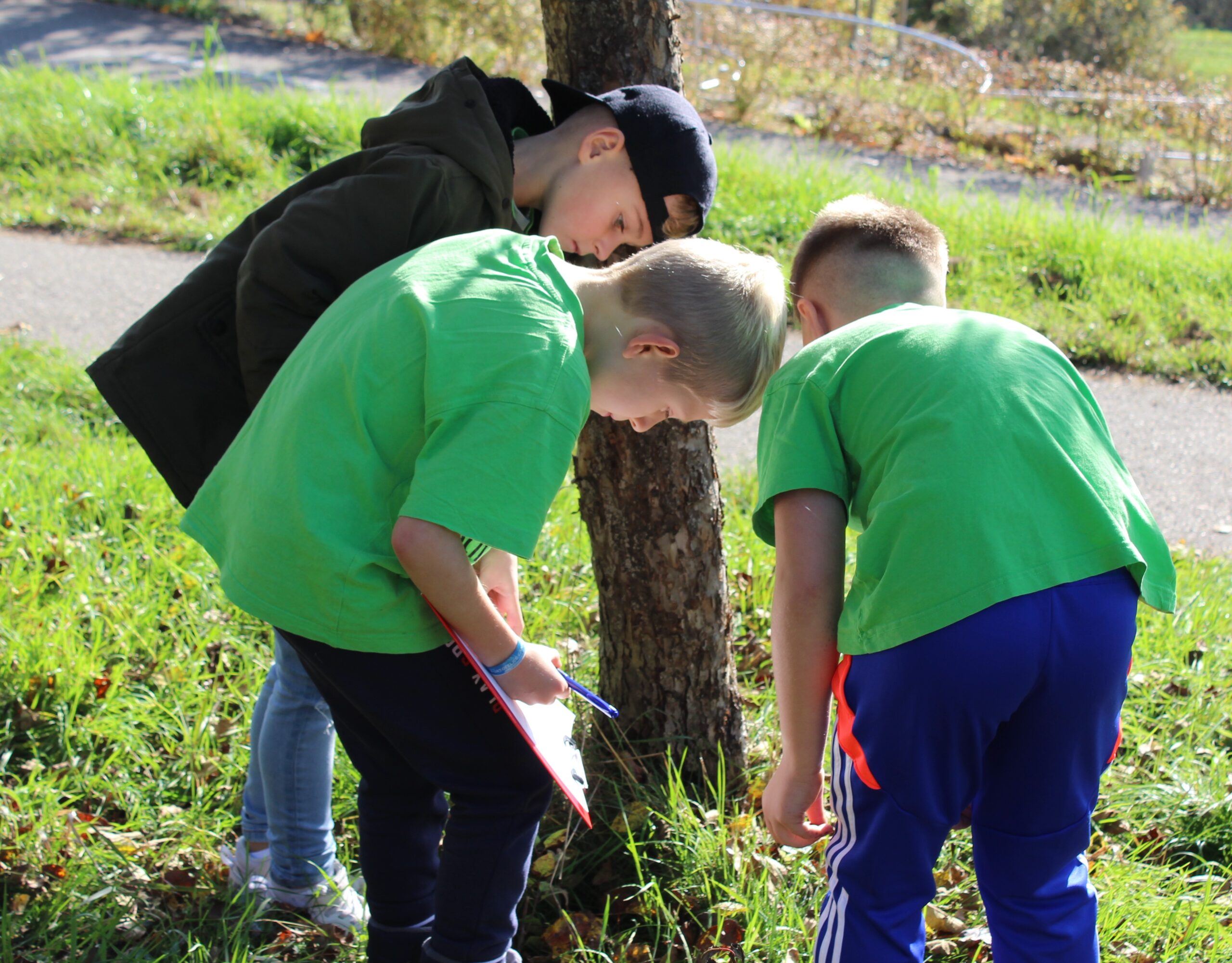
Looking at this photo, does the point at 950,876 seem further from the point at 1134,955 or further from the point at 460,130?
the point at 460,130

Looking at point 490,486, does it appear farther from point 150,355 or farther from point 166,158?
point 166,158

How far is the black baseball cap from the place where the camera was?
2.12 metres

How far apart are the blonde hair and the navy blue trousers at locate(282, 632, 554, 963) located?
2.07 feet

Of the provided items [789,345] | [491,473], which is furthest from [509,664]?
[789,345]

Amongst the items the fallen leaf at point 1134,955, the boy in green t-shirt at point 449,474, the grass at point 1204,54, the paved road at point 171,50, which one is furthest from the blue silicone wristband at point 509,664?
the grass at point 1204,54

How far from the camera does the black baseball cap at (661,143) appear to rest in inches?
83.7

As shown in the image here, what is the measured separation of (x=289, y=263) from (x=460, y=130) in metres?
0.41

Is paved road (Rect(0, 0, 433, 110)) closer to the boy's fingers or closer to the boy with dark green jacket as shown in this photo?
the boy with dark green jacket

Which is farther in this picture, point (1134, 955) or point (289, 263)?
point (1134, 955)

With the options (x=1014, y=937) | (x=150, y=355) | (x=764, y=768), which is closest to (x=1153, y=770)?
(x=764, y=768)

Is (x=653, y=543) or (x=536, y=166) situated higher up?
(x=536, y=166)

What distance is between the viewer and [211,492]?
1792 mm

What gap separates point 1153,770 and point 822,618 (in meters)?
1.55

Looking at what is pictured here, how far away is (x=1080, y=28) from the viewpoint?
14.2 meters
